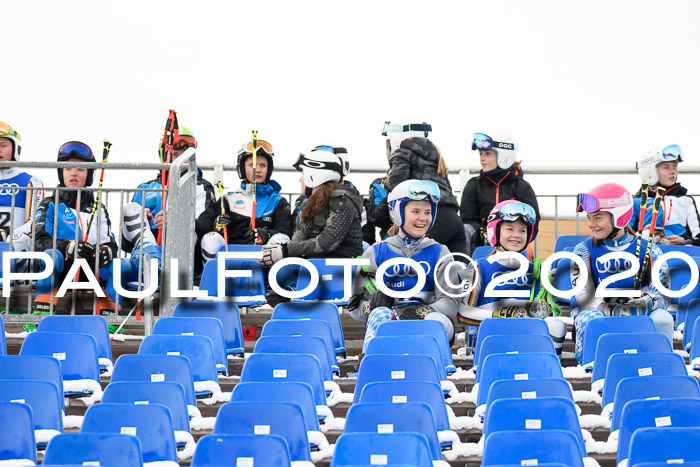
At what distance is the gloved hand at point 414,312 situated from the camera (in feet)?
16.5

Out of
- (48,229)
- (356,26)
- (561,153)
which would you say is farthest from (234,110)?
(48,229)

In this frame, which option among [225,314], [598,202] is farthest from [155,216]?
[598,202]

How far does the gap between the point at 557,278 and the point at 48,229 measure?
272 centimetres

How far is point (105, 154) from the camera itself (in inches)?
238

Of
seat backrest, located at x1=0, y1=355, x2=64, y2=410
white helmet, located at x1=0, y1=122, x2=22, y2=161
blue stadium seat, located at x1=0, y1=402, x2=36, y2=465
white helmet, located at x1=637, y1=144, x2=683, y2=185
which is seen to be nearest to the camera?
blue stadium seat, located at x1=0, y1=402, x2=36, y2=465

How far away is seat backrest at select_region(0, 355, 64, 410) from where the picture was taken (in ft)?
13.3

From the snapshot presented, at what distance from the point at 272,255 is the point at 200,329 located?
0.97 meters

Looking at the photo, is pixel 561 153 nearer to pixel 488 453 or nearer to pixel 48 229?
pixel 48 229

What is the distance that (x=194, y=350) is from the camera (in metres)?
4.44

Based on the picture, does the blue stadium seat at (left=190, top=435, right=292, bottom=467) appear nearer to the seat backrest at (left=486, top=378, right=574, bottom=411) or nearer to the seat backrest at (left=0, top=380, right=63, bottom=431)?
the seat backrest at (left=0, top=380, right=63, bottom=431)

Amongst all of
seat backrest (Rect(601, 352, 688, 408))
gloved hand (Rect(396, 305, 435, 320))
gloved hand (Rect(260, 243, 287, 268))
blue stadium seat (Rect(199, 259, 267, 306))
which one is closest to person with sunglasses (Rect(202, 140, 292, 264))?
gloved hand (Rect(260, 243, 287, 268))

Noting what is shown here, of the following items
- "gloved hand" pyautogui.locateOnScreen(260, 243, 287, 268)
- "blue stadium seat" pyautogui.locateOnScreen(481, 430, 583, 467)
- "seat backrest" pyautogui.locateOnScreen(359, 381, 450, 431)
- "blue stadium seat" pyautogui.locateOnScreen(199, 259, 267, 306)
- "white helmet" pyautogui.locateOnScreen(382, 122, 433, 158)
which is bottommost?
"blue stadium seat" pyautogui.locateOnScreen(481, 430, 583, 467)

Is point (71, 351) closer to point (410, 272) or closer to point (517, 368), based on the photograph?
point (410, 272)

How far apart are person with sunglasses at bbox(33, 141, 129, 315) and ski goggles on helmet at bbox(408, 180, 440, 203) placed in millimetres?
1608
